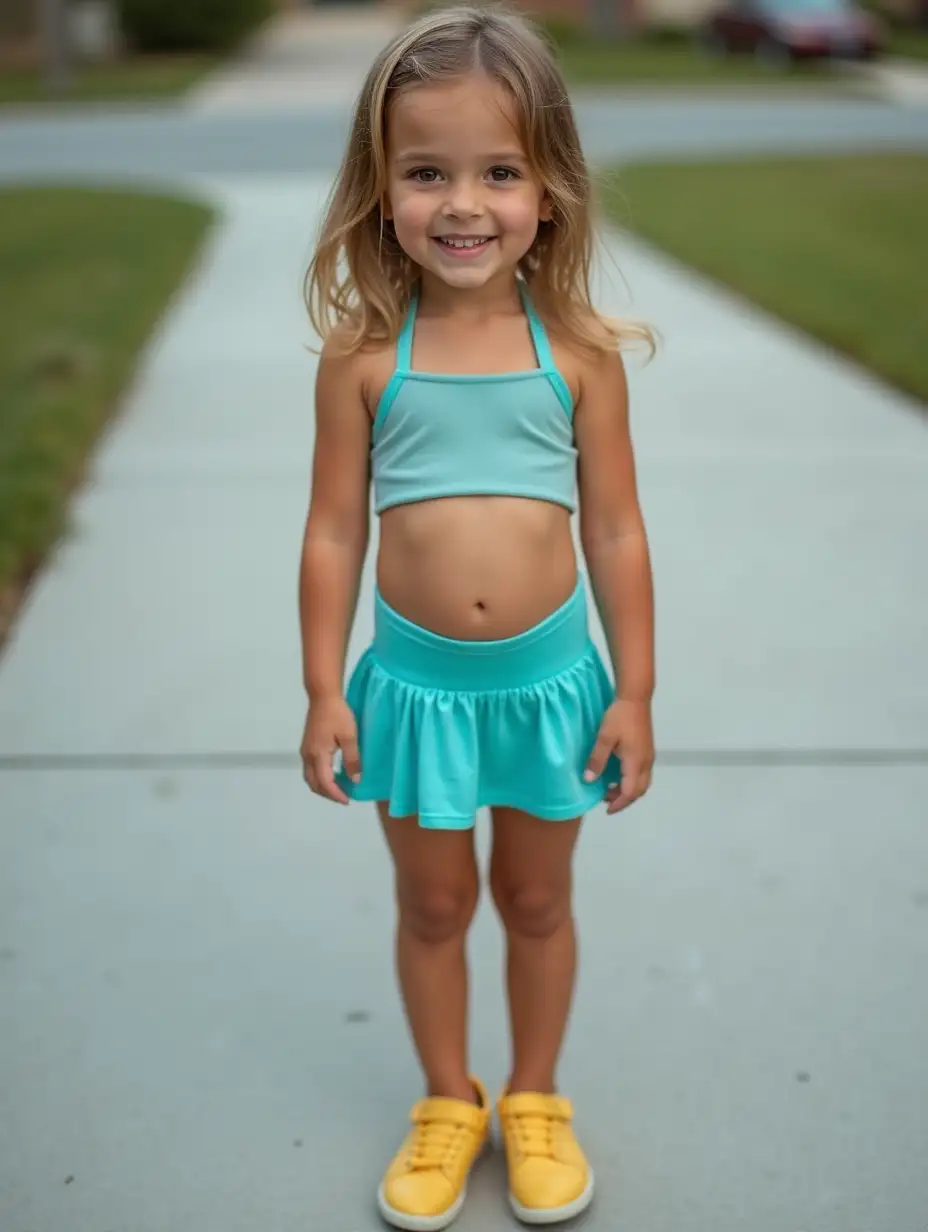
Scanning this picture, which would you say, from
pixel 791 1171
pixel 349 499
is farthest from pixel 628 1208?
pixel 349 499

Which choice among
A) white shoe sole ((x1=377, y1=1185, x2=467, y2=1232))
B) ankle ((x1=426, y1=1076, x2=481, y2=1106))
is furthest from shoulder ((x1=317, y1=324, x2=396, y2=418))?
white shoe sole ((x1=377, y1=1185, x2=467, y2=1232))

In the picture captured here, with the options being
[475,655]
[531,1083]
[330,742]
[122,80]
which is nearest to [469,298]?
[475,655]

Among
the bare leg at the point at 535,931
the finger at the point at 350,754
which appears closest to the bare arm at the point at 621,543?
the bare leg at the point at 535,931

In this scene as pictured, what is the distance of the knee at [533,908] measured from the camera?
2250 millimetres

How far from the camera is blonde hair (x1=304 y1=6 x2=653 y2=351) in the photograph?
1.97 m

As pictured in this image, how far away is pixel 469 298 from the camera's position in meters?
2.11

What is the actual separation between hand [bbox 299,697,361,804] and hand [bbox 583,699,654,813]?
31cm

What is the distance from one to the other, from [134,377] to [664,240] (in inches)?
170

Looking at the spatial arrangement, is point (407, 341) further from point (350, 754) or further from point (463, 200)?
point (350, 754)

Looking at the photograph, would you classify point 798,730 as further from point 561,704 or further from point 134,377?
point 134,377

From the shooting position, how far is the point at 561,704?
2.15m

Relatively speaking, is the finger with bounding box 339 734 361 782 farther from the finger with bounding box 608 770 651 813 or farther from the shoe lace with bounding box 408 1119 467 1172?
the shoe lace with bounding box 408 1119 467 1172

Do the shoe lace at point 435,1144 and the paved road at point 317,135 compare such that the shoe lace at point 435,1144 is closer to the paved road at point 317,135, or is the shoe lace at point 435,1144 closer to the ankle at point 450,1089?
the ankle at point 450,1089

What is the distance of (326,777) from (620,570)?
46 cm
